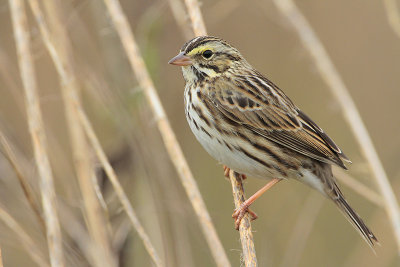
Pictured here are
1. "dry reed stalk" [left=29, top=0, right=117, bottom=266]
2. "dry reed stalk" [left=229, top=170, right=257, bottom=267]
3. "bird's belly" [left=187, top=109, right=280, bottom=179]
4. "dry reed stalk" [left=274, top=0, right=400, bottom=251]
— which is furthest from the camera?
"bird's belly" [left=187, top=109, right=280, bottom=179]

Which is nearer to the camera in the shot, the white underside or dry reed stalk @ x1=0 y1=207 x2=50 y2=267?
dry reed stalk @ x1=0 y1=207 x2=50 y2=267

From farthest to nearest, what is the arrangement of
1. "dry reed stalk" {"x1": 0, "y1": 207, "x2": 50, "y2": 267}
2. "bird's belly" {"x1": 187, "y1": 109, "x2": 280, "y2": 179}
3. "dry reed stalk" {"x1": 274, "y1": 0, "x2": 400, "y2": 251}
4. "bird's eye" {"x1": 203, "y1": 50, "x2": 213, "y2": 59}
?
"bird's eye" {"x1": 203, "y1": 50, "x2": 213, "y2": 59} < "bird's belly" {"x1": 187, "y1": 109, "x2": 280, "y2": 179} < "dry reed stalk" {"x1": 274, "y1": 0, "x2": 400, "y2": 251} < "dry reed stalk" {"x1": 0, "y1": 207, "x2": 50, "y2": 267}

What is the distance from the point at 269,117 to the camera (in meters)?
4.22

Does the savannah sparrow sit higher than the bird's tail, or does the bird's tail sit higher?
the savannah sparrow

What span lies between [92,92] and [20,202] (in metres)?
0.85

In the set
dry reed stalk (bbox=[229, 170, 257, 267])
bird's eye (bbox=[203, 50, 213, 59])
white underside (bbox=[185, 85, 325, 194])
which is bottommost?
dry reed stalk (bbox=[229, 170, 257, 267])

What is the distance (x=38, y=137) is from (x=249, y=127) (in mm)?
1464

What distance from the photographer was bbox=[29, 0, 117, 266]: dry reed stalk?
352 cm

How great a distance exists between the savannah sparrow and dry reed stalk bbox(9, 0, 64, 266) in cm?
100

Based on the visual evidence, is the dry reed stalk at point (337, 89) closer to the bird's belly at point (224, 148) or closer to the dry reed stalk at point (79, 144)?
the bird's belly at point (224, 148)

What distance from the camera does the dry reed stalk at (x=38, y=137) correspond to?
3137mm

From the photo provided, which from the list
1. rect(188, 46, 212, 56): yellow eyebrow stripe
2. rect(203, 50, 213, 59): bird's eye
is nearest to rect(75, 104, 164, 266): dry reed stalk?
rect(188, 46, 212, 56): yellow eyebrow stripe

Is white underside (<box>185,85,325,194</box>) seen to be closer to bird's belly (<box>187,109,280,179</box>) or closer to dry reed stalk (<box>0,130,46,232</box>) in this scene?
bird's belly (<box>187,109,280,179</box>)

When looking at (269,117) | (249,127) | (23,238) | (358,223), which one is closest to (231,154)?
(249,127)
